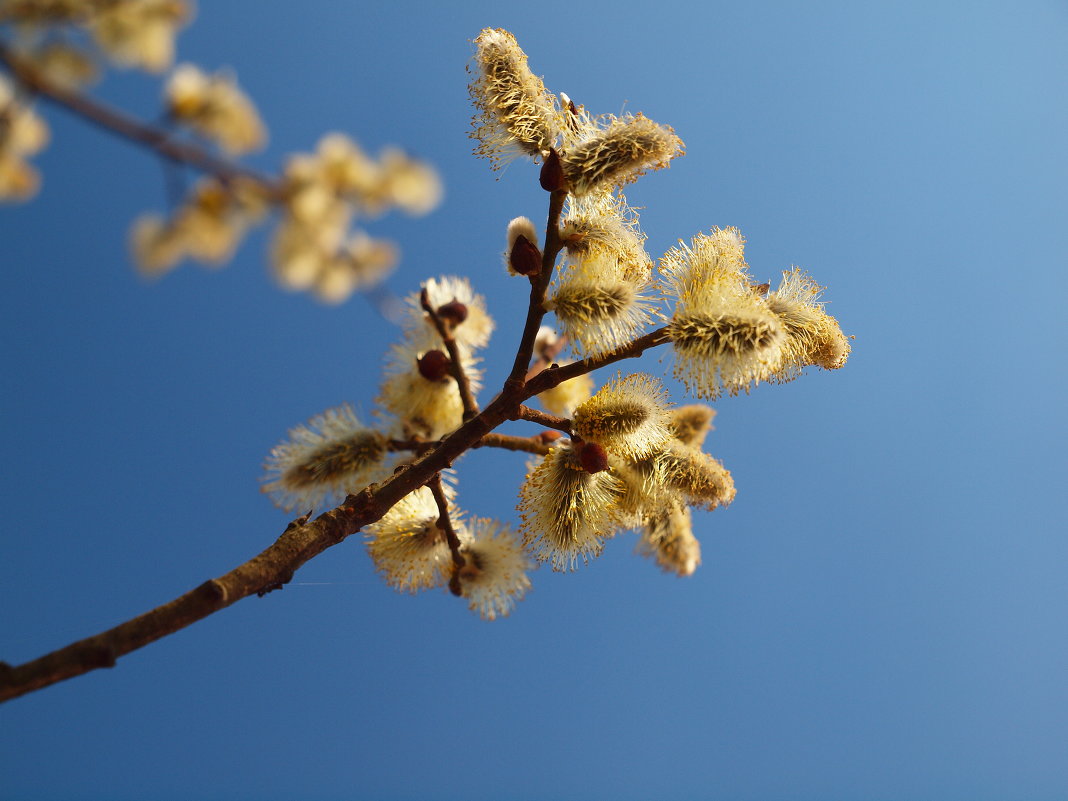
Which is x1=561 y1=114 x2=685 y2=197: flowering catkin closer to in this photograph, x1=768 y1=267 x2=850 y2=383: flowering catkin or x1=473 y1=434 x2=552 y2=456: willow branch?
x1=768 y1=267 x2=850 y2=383: flowering catkin

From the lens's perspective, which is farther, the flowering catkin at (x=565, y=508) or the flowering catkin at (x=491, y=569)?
the flowering catkin at (x=491, y=569)

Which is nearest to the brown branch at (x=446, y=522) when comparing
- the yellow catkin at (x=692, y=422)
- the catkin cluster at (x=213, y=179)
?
the yellow catkin at (x=692, y=422)

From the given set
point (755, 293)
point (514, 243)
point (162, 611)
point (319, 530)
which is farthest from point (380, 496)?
point (755, 293)

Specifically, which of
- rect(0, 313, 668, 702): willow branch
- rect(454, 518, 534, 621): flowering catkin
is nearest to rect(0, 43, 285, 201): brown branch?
rect(0, 313, 668, 702): willow branch

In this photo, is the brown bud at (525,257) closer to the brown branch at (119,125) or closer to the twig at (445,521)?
the twig at (445,521)

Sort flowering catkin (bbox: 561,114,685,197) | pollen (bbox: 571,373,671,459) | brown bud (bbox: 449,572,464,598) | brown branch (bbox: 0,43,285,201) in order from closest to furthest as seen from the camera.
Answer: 1. brown branch (bbox: 0,43,285,201)
2. flowering catkin (bbox: 561,114,685,197)
3. pollen (bbox: 571,373,671,459)
4. brown bud (bbox: 449,572,464,598)

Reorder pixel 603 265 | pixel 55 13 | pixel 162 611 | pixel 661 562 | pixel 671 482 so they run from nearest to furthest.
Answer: pixel 55 13
pixel 162 611
pixel 603 265
pixel 671 482
pixel 661 562

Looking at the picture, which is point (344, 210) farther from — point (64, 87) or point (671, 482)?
point (671, 482)
